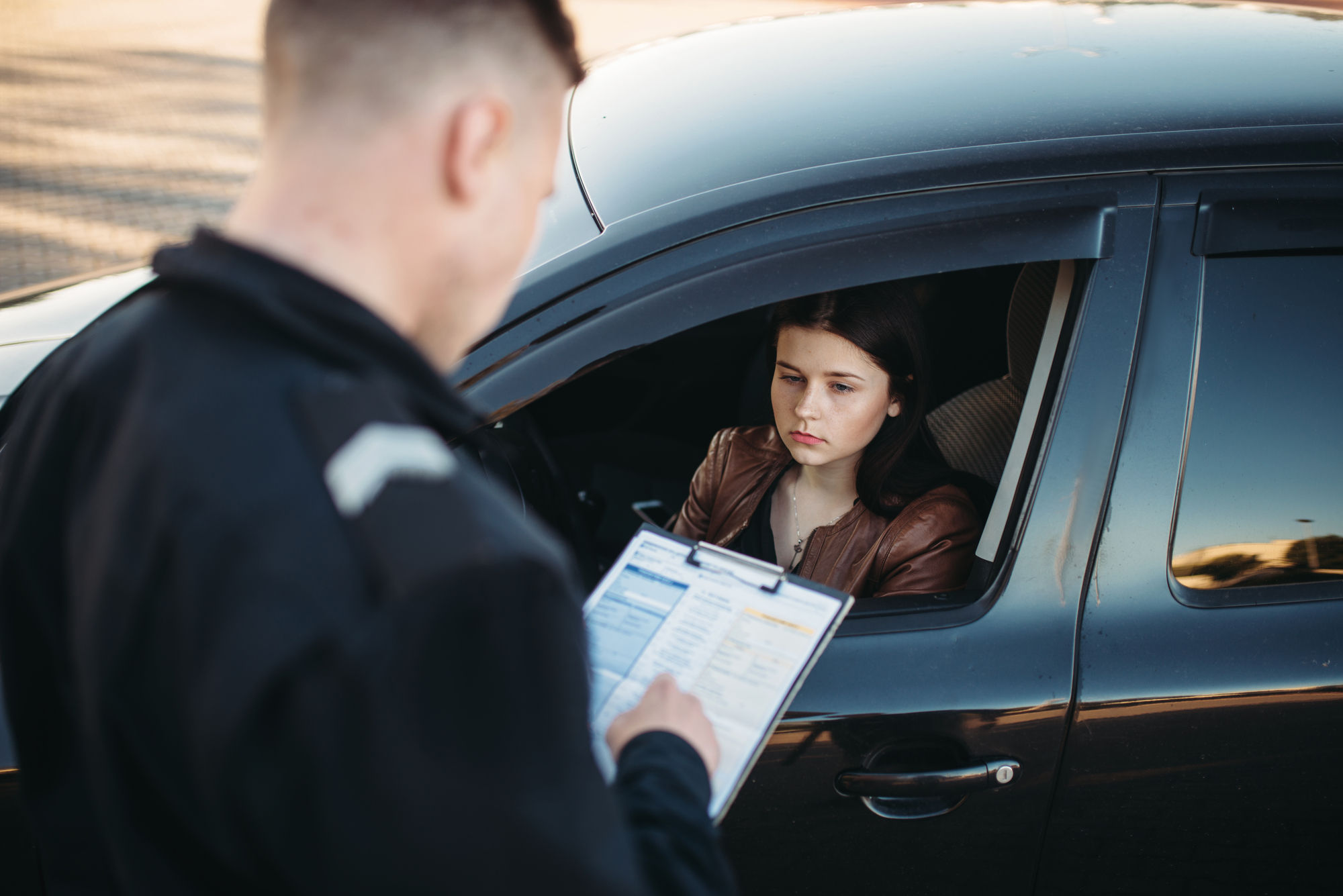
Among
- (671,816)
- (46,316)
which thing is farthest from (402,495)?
(46,316)

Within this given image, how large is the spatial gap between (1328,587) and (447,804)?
1.37m

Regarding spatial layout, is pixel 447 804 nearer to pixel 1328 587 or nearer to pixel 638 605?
pixel 638 605

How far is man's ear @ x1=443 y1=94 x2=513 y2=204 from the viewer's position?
73 centimetres

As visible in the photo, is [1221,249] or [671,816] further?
[1221,249]

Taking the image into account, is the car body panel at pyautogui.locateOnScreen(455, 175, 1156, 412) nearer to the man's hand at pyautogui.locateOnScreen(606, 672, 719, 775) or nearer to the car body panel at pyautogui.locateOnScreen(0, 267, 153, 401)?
the man's hand at pyautogui.locateOnScreen(606, 672, 719, 775)

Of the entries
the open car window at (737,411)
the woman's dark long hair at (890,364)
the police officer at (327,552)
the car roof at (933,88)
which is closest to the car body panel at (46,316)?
the open car window at (737,411)

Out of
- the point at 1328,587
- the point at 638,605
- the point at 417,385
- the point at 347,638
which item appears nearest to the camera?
the point at 347,638

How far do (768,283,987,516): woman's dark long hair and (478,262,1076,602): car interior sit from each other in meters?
0.13

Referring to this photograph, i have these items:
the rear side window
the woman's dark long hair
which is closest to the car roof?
the rear side window

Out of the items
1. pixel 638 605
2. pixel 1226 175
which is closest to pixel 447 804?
pixel 638 605

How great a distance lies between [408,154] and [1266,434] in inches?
50.3

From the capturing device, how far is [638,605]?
4.16ft

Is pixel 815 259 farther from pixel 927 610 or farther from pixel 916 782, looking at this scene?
pixel 916 782

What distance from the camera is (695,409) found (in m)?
2.71
